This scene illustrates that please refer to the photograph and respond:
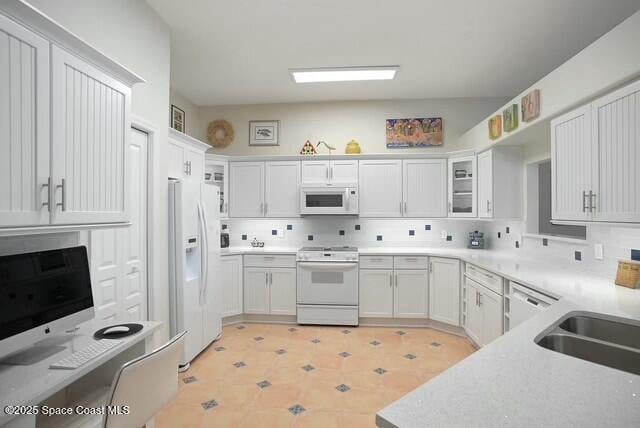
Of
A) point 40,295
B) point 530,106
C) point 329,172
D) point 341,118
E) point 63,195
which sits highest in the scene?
point 341,118

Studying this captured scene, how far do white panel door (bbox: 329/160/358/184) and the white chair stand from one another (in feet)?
10.6

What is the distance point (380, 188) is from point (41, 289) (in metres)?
3.64

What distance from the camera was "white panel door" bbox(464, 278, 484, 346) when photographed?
3.23 meters

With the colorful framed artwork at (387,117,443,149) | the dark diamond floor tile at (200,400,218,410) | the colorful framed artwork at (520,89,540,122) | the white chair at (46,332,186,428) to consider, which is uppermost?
the colorful framed artwork at (387,117,443,149)

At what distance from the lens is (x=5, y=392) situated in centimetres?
110

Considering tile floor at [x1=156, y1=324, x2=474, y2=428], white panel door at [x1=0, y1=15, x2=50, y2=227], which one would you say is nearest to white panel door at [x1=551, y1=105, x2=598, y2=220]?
tile floor at [x1=156, y1=324, x2=474, y2=428]

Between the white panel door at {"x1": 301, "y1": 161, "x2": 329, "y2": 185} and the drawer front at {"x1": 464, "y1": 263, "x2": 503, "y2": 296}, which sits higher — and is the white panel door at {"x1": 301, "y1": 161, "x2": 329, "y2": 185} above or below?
above

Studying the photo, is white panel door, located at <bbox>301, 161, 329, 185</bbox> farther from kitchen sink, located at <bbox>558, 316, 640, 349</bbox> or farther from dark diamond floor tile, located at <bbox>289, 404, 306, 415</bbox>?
kitchen sink, located at <bbox>558, 316, 640, 349</bbox>

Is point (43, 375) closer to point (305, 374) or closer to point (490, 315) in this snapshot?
point (305, 374)

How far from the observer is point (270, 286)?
13.7 ft

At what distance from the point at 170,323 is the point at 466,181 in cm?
364

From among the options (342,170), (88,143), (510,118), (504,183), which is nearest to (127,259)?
(88,143)

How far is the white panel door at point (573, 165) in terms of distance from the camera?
6.73ft

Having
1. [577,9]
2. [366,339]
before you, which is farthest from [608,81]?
[366,339]
